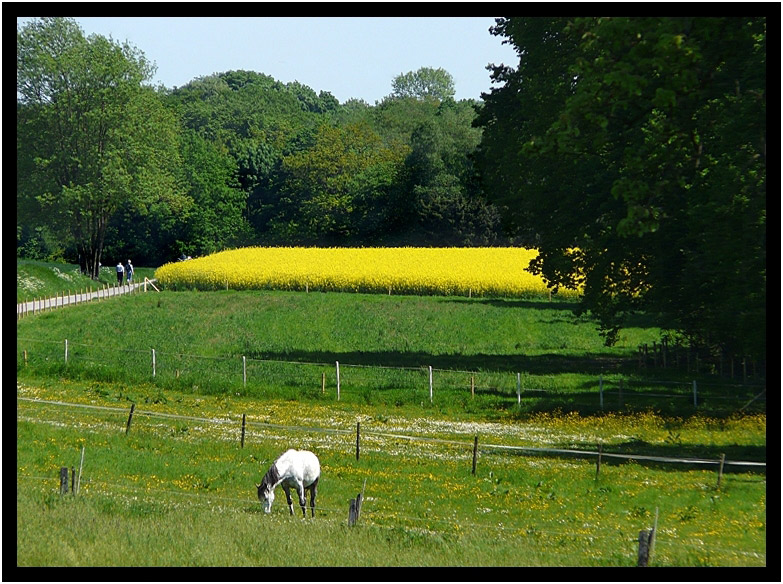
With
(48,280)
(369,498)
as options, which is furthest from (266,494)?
(48,280)

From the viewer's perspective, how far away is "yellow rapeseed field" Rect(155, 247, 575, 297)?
268 ft

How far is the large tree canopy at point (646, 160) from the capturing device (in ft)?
82.2

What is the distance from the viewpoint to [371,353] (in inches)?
2119

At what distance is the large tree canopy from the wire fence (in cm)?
297

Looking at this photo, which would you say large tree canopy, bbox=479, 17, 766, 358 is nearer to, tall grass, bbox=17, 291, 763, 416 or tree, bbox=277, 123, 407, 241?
tall grass, bbox=17, 291, 763, 416

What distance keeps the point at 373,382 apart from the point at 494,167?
1334cm

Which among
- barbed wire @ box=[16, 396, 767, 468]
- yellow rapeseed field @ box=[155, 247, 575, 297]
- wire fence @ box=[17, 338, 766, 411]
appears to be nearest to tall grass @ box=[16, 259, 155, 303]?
yellow rapeseed field @ box=[155, 247, 575, 297]

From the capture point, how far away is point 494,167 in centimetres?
5006

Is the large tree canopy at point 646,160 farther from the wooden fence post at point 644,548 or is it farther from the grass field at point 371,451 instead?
the wooden fence post at point 644,548

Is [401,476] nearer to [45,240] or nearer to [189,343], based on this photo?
[189,343]

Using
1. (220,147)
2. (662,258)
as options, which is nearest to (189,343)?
(662,258)

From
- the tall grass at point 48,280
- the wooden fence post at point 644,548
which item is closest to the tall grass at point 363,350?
the tall grass at point 48,280

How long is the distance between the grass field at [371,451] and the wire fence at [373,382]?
18cm

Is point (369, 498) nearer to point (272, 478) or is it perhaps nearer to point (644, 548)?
point (272, 478)
